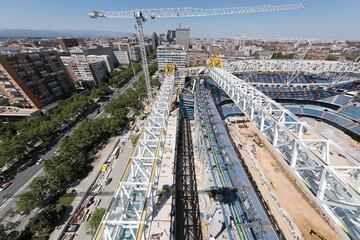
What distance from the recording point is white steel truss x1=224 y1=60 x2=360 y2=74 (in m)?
51.1

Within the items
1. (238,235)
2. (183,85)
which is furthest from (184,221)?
(183,85)

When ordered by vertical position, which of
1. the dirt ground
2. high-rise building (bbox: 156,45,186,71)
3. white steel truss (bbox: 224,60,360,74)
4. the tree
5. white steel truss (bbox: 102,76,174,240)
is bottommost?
the dirt ground

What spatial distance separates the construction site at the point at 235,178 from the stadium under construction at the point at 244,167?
0.12 metres

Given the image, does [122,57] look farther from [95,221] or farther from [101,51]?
[95,221]

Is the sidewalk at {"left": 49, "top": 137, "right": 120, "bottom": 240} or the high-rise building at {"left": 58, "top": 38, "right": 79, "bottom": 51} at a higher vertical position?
the high-rise building at {"left": 58, "top": 38, "right": 79, "bottom": 51}

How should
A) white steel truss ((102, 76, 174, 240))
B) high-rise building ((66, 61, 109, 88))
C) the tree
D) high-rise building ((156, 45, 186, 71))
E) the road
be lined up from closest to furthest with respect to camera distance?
1. white steel truss ((102, 76, 174, 240))
2. the tree
3. the road
4. high-rise building ((66, 61, 109, 88))
5. high-rise building ((156, 45, 186, 71))

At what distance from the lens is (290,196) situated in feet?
101

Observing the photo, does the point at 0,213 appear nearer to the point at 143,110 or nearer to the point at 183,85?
the point at 143,110

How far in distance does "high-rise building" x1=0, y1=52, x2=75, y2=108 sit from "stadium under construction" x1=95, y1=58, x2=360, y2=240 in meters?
49.6

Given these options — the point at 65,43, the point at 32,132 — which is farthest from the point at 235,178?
the point at 65,43

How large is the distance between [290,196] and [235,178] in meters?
14.1

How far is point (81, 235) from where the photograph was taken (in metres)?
25.4

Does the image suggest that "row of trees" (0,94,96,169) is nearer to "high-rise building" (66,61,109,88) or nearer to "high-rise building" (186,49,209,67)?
"high-rise building" (66,61,109,88)

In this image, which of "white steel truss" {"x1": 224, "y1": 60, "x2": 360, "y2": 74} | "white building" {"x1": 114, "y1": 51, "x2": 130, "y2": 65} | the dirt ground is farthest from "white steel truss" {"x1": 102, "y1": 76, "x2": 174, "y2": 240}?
"white building" {"x1": 114, "y1": 51, "x2": 130, "y2": 65}
